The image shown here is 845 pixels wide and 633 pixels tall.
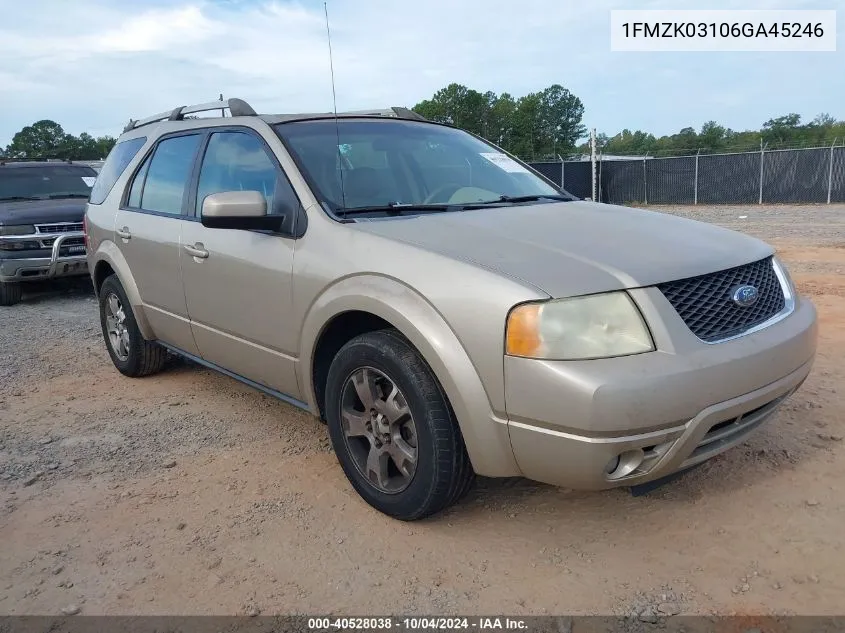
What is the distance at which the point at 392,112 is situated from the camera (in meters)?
4.33

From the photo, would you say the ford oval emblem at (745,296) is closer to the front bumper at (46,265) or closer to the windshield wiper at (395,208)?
the windshield wiper at (395,208)

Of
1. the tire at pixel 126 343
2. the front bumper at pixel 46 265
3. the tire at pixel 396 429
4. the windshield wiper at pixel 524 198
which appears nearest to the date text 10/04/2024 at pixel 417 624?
the tire at pixel 396 429

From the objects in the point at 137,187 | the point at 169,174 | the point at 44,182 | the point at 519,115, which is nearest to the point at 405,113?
the point at 169,174

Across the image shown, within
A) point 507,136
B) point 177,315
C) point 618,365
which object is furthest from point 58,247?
point 507,136

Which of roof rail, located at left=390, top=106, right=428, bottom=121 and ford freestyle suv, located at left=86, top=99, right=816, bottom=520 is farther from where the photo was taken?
roof rail, located at left=390, top=106, right=428, bottom=121

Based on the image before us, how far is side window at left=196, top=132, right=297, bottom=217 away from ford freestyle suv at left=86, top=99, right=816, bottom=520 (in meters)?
0.01

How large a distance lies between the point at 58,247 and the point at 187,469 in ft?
20.5

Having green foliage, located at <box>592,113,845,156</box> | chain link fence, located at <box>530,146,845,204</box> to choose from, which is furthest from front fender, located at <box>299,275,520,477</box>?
green foliage, located at <box>592,113,845,156</box>

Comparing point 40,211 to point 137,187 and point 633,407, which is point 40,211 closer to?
point 137,187

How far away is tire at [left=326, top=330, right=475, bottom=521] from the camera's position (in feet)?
8.59

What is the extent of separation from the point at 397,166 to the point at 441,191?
0.28 m

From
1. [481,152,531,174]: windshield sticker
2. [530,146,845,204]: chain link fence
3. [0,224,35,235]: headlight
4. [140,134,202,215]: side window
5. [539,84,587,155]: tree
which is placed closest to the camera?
[481,152,531,174]: windshield sticker

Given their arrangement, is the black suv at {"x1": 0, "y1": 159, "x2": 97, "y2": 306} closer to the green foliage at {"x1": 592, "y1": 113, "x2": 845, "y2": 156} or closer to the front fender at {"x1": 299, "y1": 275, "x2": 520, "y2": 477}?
the front fender at {"x1": 299, "y1": 275, "x2": 520, "y2": 477}

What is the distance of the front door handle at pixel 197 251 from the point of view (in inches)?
149
